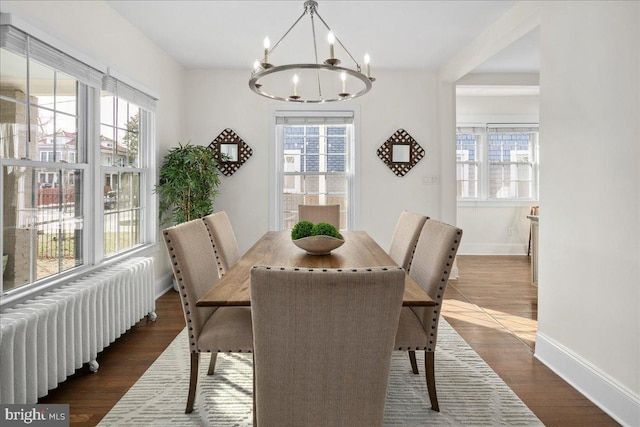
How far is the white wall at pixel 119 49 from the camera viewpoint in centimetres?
245

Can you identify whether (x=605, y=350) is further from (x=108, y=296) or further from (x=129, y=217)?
(x=129, y=217)

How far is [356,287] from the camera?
1.12m

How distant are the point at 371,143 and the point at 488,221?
288 centimetres

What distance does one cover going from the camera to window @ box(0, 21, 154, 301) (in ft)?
7.30

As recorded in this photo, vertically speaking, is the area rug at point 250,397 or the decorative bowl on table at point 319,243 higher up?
the decorative bowl on table at point 319,243

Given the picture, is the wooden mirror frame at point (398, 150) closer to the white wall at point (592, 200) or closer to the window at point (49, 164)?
the white wall at point (592, 200)

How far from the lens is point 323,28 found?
12.0 feet

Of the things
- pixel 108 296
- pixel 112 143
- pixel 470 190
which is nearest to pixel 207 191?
pixel 112 143

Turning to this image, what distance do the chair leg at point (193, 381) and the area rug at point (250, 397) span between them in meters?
0.04

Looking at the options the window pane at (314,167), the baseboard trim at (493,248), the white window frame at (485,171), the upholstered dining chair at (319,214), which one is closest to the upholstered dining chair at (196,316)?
the upholstered dining chair at (319,214)

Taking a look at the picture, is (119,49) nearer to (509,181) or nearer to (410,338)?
(410,338)

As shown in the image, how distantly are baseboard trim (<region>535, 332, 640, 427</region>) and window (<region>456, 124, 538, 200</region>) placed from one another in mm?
4362

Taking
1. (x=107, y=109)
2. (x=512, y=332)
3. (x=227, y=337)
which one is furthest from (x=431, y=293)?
(x=107, y=109)

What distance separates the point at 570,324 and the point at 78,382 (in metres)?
2.96
